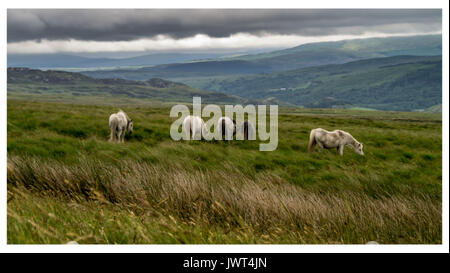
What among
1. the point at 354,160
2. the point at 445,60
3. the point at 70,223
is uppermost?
the point at 445,60

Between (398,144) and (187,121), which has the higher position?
(187,121)

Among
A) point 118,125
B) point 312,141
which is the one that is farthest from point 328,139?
point 118,125

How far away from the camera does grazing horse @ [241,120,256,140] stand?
65.4 ft

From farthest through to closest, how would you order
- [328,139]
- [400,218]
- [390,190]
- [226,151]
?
[328,139] → [226,151] → [390,190] → [400,218]

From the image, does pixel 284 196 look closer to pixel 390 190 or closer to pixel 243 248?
pixel 243 248

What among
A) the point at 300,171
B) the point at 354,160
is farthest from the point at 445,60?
the point at 354,160

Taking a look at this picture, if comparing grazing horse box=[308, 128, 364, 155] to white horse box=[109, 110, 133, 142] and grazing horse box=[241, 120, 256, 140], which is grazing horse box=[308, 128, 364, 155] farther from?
white horse box=[109, 110, 133, 142]

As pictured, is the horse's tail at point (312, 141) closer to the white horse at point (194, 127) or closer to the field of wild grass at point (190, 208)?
the field of wild grass at point (190, 208)

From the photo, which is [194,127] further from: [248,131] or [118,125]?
[118,125]

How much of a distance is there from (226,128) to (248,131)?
158 cm

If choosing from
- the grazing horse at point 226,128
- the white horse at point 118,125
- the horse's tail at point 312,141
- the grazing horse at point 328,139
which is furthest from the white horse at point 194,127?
the grazing horse at point 328,139

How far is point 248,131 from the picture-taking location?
20172 mm

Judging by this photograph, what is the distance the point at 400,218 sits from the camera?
5875 millimetres

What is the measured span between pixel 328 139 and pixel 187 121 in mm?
7762
